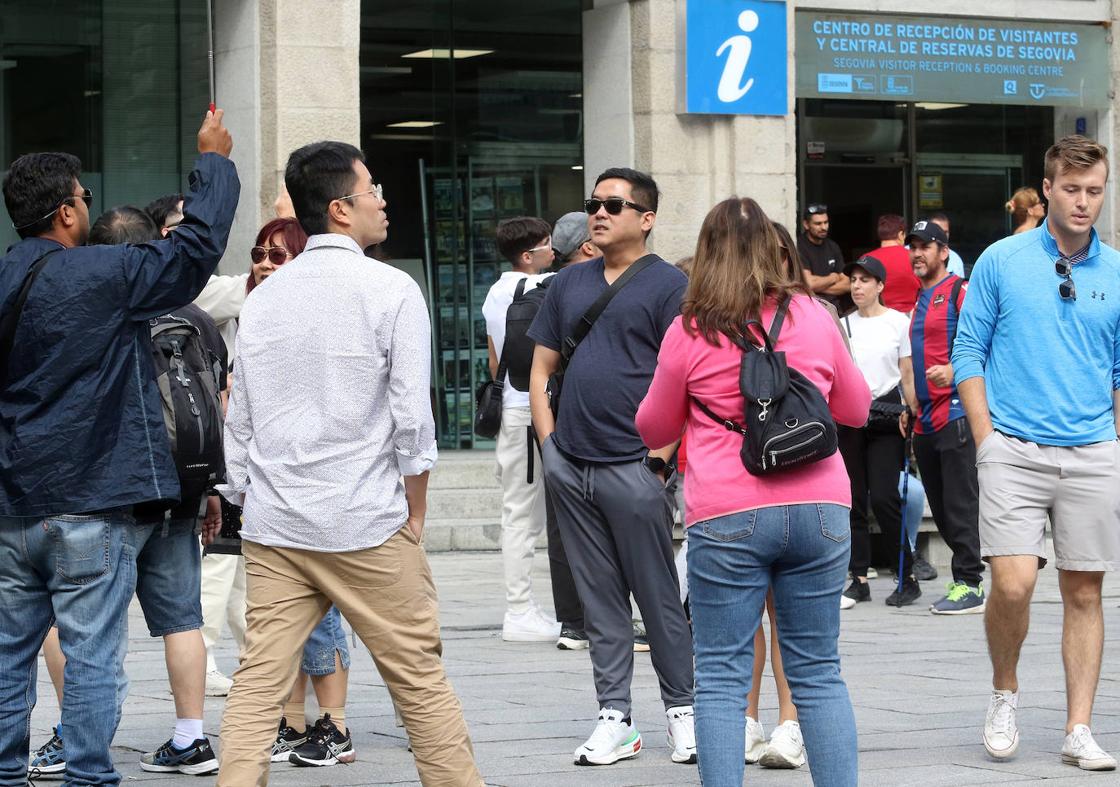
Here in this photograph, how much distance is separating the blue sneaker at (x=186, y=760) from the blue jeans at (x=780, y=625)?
2.08 m

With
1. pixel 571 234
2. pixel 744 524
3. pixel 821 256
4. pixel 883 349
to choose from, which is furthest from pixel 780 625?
pixel 821 256

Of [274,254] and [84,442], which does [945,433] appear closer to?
[274,254]

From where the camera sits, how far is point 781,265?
5.31 m

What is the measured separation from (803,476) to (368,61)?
12371mm

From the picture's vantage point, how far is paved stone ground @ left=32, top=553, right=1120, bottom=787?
637cm

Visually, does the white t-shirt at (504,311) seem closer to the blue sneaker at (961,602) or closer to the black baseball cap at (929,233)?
the black baseball cap at (929,233)

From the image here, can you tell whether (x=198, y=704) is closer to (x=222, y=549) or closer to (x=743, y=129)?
(x=222, y=549)

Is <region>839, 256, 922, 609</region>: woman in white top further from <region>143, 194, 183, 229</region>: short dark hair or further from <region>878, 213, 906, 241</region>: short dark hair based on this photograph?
<region>143, 194, 183, 229</region>: short dark hair

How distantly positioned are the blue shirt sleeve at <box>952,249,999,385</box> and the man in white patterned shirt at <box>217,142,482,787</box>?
2.39m

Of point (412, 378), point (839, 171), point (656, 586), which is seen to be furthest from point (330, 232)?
point (839, 171)

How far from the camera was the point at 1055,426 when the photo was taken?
6555 millimetres

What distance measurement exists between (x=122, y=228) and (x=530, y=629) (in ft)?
13.2

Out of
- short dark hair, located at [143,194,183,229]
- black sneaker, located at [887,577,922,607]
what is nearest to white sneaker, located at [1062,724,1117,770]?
short dark hair, located at [143,194,183,229]

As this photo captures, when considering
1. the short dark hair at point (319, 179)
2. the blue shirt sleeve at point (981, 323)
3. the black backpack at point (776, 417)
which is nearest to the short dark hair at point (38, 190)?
the short dark hair at point (319, 179)
